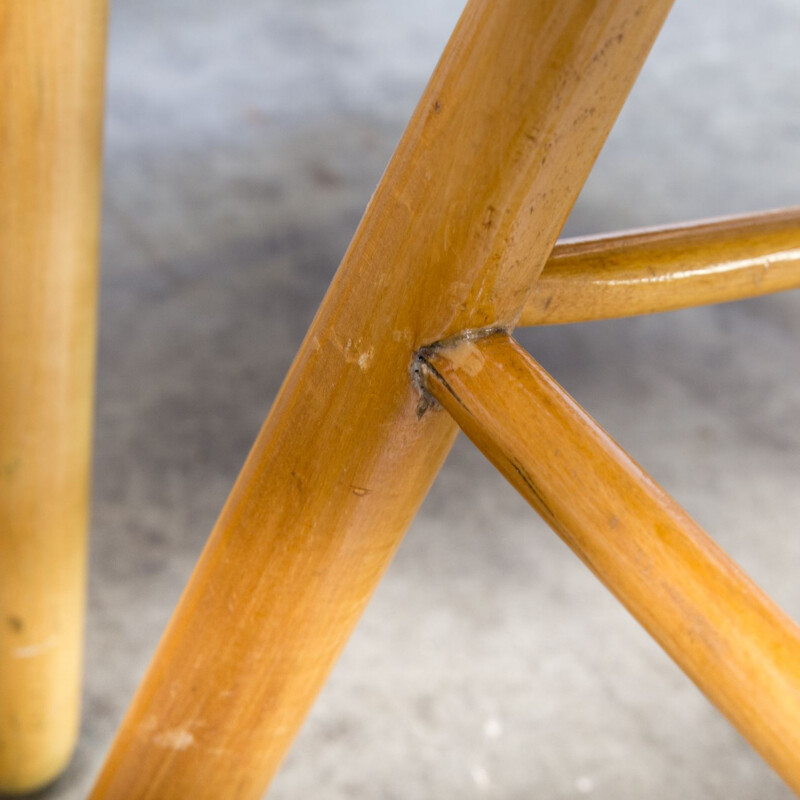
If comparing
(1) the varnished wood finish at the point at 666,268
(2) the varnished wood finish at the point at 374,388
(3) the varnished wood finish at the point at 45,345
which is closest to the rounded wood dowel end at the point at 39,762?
(3) the varnished wood finish at the point at 45,345

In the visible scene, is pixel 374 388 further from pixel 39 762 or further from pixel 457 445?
pixel 457 445

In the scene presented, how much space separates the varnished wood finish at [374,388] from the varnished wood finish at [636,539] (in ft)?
0.09

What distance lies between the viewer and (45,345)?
0.74 m

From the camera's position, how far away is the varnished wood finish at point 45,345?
0.62 metres

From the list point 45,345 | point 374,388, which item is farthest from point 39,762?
point 374,388

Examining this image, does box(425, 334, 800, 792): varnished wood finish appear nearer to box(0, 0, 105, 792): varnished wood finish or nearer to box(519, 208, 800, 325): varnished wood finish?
box(519, 208, 800, 325): varnished wood finish

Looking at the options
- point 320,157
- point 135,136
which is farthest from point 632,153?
point 135,136

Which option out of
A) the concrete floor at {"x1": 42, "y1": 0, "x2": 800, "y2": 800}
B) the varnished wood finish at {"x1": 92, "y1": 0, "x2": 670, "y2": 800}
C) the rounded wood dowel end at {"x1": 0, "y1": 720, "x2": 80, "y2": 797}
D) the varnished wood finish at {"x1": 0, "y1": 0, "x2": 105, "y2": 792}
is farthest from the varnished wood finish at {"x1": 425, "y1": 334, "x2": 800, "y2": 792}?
the concrete floor at {"x1": 42, "y1": 0, "x2": 800, "y2": 800}

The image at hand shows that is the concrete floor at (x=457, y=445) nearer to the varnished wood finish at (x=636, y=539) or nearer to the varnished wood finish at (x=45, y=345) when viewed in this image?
the varnished wood finish at (x=45, y=345)

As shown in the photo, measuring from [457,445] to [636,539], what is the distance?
1484mm

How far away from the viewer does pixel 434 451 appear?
0.40 metres

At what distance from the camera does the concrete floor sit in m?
1.33

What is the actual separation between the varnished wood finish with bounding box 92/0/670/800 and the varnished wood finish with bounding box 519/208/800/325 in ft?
0.15

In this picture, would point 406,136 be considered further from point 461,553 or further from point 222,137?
point 222,137
